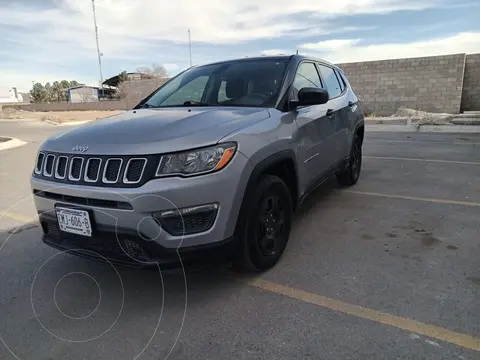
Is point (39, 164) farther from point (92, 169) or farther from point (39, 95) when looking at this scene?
point (39, 95)

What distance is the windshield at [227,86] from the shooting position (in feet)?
11.5

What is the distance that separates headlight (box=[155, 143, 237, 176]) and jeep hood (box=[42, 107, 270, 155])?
46 mm

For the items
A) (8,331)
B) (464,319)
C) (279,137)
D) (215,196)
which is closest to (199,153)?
(215,196)

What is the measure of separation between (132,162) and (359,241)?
235 cm

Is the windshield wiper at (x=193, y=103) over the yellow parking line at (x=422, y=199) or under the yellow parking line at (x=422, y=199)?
over

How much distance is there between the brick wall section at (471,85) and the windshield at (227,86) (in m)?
17.1

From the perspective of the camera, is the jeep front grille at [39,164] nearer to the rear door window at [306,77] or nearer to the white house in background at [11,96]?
the rear door window at [306,77]

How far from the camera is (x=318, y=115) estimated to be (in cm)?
390

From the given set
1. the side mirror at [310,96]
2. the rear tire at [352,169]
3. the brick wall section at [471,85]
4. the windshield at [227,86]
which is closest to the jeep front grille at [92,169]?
the windshield at [227,86]

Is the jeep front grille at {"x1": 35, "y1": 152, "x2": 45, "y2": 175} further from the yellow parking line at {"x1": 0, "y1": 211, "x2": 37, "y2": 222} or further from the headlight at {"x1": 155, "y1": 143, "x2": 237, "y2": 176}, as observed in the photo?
the yellow parking line at {"x1": 0, "y1": 211, "x2": 37, "y2": 222}

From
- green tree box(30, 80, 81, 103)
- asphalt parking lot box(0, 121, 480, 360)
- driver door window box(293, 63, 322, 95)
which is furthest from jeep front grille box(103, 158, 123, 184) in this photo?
green tree box(30, 80, 81, 103)

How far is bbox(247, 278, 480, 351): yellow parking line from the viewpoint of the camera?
2.24 metres

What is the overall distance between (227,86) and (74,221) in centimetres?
196

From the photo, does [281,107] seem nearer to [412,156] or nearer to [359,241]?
[359,241]
